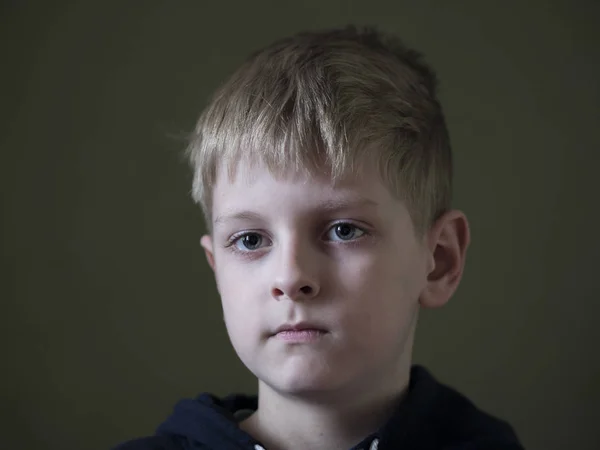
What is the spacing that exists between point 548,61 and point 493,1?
6.4 inches

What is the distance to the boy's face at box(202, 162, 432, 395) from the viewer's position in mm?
997

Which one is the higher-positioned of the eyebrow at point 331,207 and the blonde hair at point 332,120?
the blonde hair at point 332,120

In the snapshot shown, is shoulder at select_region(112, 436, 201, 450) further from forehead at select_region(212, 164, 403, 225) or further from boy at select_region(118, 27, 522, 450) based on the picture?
forehead at select_region(212, 164, 403, 225)

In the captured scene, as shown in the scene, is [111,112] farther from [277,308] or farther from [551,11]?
[551,11]

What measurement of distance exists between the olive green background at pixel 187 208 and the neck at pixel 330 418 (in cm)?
50

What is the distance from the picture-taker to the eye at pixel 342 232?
3.35 feet

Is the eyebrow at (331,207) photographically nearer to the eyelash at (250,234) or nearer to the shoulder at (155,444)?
the eyelash at (250,234)

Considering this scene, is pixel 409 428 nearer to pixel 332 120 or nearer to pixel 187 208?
pixel 332 120

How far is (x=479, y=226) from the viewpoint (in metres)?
1.64

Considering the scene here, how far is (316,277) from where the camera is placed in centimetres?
99

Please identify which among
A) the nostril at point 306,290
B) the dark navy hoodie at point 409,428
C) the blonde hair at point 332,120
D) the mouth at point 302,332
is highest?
the blonde hair at point 332,120

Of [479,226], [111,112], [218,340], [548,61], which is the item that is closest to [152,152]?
[111,112]

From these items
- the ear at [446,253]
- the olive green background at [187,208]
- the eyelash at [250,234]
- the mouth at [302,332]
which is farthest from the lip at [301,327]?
the olive green background at [187,208]

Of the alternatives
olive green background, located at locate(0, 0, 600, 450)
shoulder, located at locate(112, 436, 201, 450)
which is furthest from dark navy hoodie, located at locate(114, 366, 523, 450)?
olive green background, located at locate(0, 0, 600, 450)
